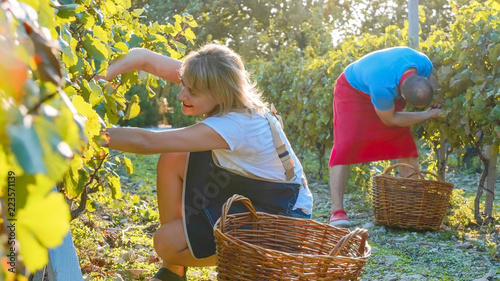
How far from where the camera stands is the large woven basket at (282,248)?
6.16ft

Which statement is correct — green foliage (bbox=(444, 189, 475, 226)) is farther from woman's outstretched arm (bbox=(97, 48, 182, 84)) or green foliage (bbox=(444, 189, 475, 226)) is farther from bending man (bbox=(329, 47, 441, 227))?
woman's outstretched arm (bbox=(97, 48, 182, 84))

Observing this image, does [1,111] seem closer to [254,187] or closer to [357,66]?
[254,187]

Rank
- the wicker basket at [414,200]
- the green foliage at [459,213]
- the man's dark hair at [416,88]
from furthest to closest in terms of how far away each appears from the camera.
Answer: the green foliage at [459,213]
the wicker basket at [414,200]
the man's dark hair at [416,88]

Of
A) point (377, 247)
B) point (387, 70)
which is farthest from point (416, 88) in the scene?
point (377, 247)

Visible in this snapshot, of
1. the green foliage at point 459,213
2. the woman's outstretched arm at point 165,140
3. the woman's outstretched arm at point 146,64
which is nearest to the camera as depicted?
the woman's outstretched arm at point 165,140

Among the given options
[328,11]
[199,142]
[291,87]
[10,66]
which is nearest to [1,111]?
[10,66]

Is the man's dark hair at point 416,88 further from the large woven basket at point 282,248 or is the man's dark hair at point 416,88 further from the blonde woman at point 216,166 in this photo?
the large woven basket at point 282,248

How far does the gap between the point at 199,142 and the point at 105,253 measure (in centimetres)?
139

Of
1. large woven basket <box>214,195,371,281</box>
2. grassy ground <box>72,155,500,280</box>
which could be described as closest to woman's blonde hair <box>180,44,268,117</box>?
large woven basket <box>214,195,371,281</box>

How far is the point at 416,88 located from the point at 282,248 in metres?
2.22

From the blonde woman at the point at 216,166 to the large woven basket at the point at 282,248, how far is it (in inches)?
7.1

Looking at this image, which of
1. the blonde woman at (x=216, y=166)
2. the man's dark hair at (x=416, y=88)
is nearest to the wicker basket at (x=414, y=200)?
the man's dark hair at (x=416, y=88)

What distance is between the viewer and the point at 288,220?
7.96 feet

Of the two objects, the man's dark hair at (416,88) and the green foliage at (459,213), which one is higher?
the man's dark hair at (416,88)
